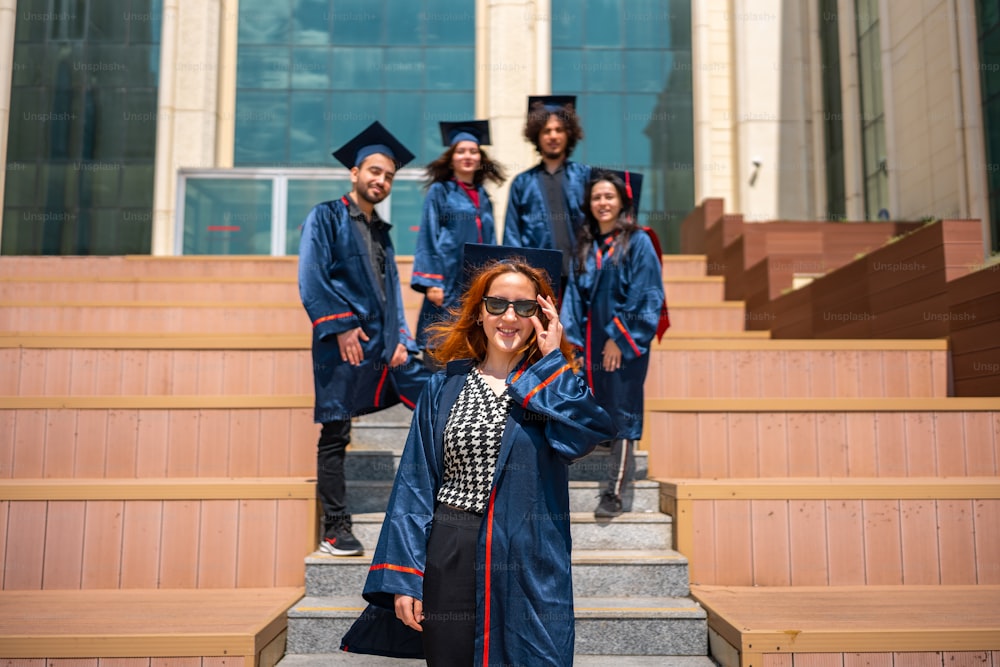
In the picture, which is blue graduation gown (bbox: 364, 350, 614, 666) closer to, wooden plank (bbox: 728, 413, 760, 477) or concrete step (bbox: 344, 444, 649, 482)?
concrete step (bbox: 344, 444, 649, 482)

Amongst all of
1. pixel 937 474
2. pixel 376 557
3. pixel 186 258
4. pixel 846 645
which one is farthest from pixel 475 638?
pixel 186 258

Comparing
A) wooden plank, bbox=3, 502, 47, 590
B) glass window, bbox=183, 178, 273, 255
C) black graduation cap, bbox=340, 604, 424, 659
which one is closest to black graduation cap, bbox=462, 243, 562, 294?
black graduation cap, bbox=340, 604, 424, 659

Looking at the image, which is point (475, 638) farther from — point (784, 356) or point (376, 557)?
point (784, 356)

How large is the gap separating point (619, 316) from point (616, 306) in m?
0.12

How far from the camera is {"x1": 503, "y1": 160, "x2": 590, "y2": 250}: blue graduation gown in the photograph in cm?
506

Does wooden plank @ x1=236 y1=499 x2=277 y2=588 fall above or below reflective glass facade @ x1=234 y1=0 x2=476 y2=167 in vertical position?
below

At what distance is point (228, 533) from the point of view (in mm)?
4129

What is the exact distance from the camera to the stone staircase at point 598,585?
362cm

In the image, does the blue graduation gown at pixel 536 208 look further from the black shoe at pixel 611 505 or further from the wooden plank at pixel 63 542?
the wooden plank at pixel 63 542

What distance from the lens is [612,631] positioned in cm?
363

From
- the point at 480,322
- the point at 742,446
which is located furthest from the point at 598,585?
the point at 480,322

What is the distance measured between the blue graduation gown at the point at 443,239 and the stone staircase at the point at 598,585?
38.2 inches

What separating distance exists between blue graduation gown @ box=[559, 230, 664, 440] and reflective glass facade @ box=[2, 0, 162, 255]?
11592mm

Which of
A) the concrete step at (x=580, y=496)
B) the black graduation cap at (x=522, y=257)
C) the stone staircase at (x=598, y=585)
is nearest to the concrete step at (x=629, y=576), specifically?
the stone staircase at (x=598, y=585)
